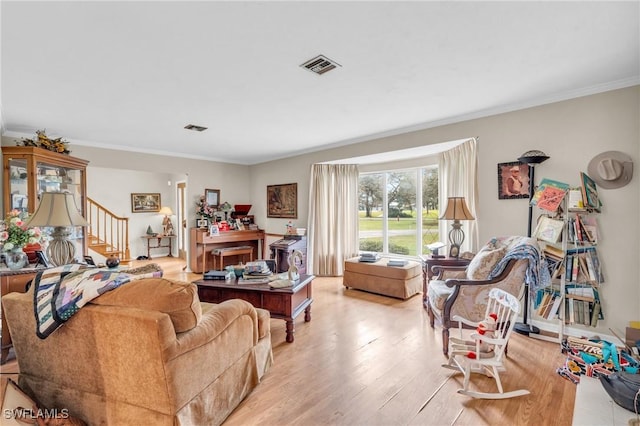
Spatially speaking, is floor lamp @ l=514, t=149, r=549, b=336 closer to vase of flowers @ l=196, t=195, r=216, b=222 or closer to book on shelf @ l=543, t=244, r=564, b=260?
book on shelf @ l=543, t=244, r=564, b=260

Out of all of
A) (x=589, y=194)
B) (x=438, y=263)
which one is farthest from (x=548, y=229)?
(x=438, y=263)

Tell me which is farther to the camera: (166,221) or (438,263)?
(166,221)

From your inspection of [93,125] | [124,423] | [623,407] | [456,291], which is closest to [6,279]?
[124,423]

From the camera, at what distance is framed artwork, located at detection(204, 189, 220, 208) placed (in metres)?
6.21

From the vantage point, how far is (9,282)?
2506 mm

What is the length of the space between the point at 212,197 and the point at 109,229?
2.98 meters

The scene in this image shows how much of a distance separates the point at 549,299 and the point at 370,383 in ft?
6.70

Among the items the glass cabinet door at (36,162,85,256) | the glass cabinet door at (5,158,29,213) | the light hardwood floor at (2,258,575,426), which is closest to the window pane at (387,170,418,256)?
the light hardwood floor at (2,258,575,426)

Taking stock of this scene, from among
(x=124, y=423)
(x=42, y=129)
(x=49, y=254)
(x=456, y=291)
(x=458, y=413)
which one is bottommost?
(x=458, y=413)

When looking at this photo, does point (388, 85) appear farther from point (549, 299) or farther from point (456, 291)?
point (549, 299)

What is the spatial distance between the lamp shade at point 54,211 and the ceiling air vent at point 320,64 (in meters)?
2.58

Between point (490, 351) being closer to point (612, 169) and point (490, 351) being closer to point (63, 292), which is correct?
point (612, 169)

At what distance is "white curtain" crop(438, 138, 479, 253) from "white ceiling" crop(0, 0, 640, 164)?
1.97 ft

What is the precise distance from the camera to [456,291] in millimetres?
2541
